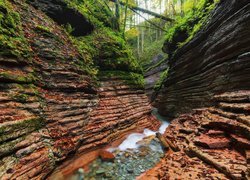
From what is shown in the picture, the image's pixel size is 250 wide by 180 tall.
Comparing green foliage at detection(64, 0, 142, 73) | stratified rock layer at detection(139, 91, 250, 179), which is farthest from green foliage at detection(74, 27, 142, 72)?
stratified rock layer at detection(139, 91, 250, 179)

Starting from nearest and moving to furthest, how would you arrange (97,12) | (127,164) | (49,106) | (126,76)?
1. (49,106)
2. (127,164)
3. (126,76)
4. (97,12)

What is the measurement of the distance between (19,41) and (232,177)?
856cm

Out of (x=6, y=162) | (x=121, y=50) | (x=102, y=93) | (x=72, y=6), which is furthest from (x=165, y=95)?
(x=6, y=162)

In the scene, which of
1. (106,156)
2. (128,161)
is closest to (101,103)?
(106,156)

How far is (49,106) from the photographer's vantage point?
22.7 feet

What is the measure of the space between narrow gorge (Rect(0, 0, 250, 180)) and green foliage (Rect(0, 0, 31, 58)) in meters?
0.04

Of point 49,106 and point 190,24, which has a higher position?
point 190,24

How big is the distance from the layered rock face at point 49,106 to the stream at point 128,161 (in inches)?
30.0

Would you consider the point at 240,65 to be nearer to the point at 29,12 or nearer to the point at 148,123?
the point at 148,123

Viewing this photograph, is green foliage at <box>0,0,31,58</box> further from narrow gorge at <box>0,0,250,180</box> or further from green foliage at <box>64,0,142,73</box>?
green foliage at <box>64,0,142,73</box>

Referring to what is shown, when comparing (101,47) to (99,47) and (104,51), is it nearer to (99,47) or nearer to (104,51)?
(99,47)

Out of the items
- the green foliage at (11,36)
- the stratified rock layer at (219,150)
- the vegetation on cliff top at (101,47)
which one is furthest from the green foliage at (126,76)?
the stratified rock layer at (219,150)

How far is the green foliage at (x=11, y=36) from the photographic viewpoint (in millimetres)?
6164

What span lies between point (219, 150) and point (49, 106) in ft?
21.4
